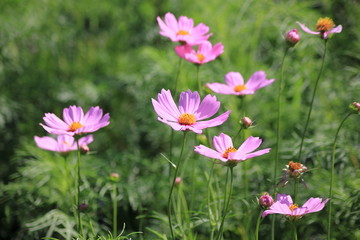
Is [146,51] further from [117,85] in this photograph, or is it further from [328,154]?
[328,154]

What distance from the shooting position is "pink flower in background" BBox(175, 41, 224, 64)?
0.94 m

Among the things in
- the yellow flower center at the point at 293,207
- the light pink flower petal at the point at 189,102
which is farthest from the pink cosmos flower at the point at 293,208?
the light pink flower petal at the point at 189,102

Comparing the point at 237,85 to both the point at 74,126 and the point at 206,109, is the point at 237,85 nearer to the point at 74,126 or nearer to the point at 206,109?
the point at 206,109

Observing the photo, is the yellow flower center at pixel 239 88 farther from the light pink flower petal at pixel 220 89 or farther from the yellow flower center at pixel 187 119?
the yellow flower center at pixel 187 119

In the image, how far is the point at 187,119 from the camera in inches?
29.6

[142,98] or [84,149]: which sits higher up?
[142,98]

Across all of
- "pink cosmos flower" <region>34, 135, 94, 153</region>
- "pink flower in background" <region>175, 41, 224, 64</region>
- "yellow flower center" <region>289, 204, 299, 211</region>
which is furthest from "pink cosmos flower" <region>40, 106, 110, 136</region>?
"yellow flower center" <region>289, 204, 299, 211</region>

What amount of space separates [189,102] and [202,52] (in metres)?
0.22

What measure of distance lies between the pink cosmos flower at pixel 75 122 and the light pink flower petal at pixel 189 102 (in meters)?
0.14

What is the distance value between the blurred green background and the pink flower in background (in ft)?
1.34

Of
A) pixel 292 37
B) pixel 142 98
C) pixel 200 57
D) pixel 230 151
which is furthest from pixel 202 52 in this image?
pixel 142 98

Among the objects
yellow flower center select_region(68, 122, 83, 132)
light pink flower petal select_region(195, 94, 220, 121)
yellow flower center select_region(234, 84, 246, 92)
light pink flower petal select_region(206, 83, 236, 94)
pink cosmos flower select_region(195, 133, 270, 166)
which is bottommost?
pink cosmos flower select_region(195, 133, 270, 166)

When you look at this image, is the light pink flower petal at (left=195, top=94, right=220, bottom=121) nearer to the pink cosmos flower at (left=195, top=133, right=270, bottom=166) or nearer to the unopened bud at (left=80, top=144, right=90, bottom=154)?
the pink cosmos flower at (left=195, top=133, right=270, bottom=166)

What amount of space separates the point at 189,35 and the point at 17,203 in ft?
2.66
